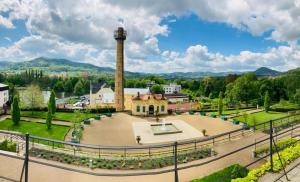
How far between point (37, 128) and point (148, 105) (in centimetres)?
1669

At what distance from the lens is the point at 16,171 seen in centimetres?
828

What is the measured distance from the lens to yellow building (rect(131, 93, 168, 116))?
128 feet

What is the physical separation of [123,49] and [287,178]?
133 feet

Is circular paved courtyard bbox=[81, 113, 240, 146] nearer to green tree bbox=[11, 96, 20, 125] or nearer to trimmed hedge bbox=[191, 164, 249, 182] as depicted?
green tree bbox=[11, 96, 20, 125]

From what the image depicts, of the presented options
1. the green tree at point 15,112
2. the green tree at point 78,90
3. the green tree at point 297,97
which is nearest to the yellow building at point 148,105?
the green tree at point 15,112

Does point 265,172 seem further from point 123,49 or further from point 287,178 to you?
point 123,49

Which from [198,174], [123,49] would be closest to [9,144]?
[198,174]

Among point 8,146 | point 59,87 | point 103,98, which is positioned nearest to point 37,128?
point 8,146

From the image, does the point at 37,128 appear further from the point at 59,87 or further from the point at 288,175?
the point at 59,87

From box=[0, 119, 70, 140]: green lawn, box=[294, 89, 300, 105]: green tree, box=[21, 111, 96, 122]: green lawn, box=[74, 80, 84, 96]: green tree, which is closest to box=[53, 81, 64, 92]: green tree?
box=[74, 80, 84, 96]: green tree

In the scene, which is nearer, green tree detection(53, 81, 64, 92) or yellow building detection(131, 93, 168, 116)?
yellow building detection(131, 93, 168, 116)

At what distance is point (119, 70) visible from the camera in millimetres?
43469

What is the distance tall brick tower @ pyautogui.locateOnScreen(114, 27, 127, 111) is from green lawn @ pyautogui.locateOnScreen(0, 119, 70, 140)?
49.6ft

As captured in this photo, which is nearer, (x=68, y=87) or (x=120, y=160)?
(x=120, y=160)
